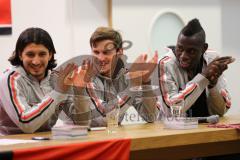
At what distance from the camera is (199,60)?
10.2 feet

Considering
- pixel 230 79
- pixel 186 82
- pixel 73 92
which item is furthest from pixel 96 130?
pixel 230 79

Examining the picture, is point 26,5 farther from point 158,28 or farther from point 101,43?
point 101,43

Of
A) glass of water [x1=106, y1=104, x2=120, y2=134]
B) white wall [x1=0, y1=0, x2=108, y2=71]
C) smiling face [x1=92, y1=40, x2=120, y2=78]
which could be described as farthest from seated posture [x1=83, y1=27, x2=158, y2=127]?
white wall [x1=0, y1=0, x2=108, y2=71]

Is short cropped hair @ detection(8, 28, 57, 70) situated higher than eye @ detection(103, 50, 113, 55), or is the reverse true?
short cropped hair @ detection(8, 28, 57, 70)

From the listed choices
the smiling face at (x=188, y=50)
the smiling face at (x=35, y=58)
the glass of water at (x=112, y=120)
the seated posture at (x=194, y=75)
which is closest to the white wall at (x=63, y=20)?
the seated posture at (x=194, y=75)

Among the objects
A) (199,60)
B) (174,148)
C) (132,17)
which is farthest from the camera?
(132,17)

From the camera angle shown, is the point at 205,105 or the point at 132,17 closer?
the point at 205,105

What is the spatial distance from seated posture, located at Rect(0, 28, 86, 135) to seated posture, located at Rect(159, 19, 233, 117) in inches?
28.4

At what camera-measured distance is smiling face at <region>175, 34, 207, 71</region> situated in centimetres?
301

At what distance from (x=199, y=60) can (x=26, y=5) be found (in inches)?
75.6

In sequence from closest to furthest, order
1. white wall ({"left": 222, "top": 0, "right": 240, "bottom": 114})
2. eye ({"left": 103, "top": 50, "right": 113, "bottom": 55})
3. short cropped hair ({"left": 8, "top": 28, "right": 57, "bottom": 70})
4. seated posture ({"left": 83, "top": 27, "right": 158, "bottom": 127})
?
short cropped hair ({"left": 8, "top": 28, "right": 57, "bottom": 70})
seated posture ({"left": 83, "top": 27, "right": 158, "bottom": 127})
eye ({"left": 103, "top": 50, "right": 113, "bottom": 55})
white wall ({"left": 222, "top": 0, "right": 240, "bottom": 114})

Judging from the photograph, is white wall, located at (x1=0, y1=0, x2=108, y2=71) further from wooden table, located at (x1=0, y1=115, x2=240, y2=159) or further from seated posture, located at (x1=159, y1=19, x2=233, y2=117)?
wooden table, located at (x1=0, y1=115, x2=240, y2=159)

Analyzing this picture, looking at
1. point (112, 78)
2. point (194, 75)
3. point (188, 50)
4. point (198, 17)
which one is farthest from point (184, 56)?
point (198, 17)

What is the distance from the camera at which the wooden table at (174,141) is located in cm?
199
